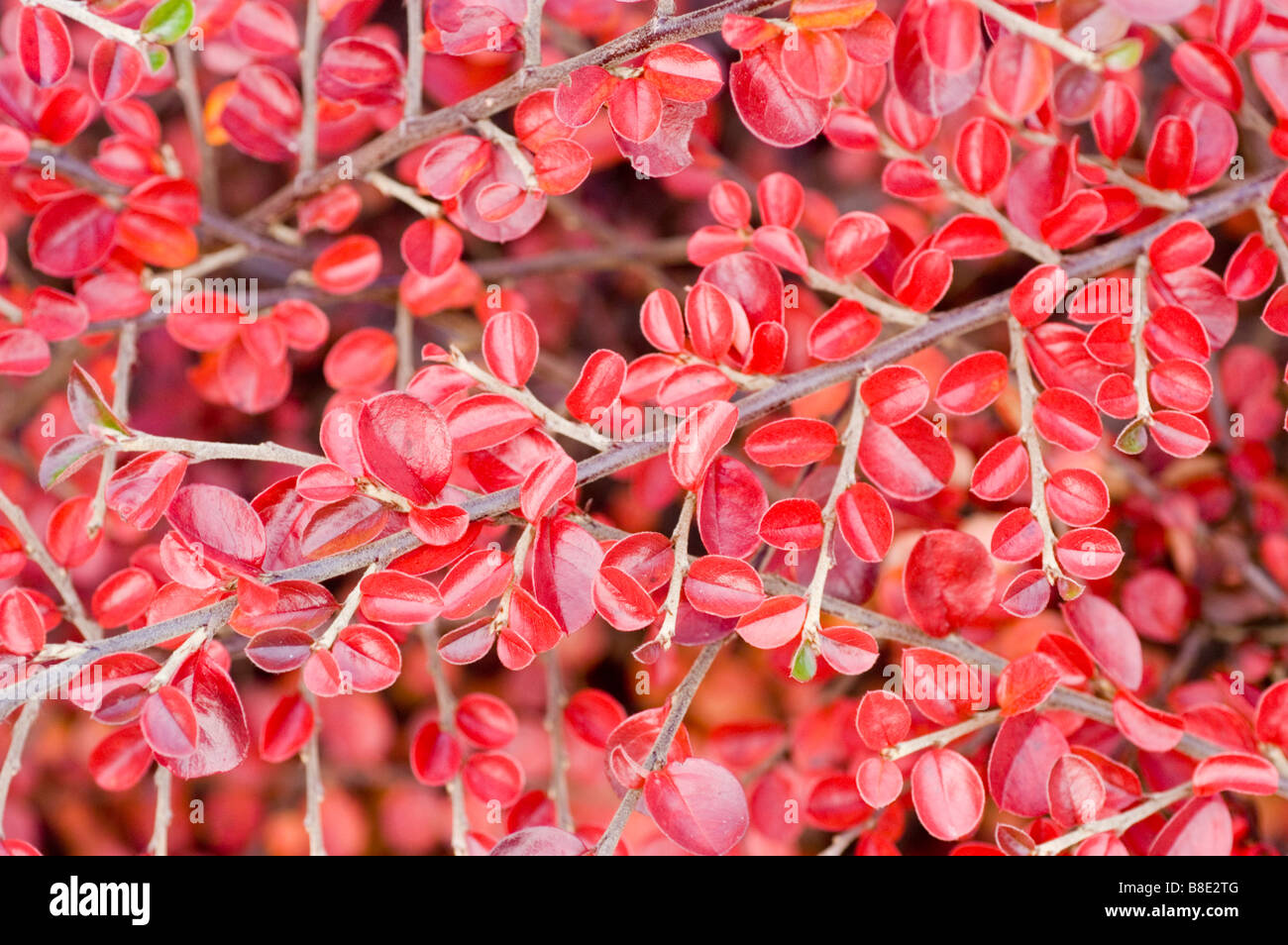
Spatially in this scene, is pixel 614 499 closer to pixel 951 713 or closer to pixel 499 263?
pixel 499 263

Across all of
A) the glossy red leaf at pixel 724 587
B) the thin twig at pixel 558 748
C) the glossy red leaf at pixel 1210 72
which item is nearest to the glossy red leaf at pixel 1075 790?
the glossy red leaf at pixel 724 587

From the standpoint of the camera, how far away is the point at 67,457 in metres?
0.52

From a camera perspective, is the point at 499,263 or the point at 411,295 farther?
the point at 499,263

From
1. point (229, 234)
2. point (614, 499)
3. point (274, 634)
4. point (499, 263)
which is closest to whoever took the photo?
point (274, 634)

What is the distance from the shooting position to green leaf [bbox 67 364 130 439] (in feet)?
1.68

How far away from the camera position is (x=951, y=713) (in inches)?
23.5

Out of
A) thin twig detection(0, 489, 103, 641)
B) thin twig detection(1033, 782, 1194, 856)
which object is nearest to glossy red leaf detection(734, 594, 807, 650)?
thin twig detection(1033, 782, 1194, 856)

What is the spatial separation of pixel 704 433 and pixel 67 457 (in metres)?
Answer: 0.36

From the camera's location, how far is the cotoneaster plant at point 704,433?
50cm

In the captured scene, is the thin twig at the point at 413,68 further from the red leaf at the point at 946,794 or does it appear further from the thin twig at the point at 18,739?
the red leaf at the point at 946,794

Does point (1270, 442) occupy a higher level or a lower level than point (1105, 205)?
lower

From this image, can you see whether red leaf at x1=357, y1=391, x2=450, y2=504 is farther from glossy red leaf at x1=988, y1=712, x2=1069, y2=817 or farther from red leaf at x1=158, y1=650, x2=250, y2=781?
glossy red leaf at x1=988, y1=712, x2=1069, y2=817

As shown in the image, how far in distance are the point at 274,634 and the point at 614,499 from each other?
1.86 feet
